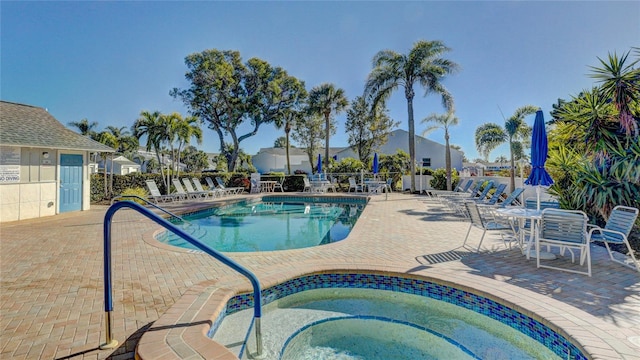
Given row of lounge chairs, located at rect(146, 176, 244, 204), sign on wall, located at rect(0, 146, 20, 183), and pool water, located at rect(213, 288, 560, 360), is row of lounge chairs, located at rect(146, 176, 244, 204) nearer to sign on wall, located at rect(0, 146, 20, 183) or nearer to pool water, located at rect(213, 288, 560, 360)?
sign on wall, located at rect(0, 146, 20, 183)

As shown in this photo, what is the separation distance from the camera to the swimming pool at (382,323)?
2869 mm

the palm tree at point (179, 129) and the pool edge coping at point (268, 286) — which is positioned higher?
the palm tree at point (179, 129)

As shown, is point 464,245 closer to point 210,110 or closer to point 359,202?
point 359,202

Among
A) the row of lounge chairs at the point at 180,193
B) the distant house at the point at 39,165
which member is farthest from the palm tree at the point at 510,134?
the distant house at the point at 39,165

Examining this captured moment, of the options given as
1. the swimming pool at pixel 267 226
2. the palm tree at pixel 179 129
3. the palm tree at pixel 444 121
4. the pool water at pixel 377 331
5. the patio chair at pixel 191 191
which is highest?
the palm tree at pixel 444 121

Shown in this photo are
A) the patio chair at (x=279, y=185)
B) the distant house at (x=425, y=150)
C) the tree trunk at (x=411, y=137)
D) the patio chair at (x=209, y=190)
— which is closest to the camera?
the patio chair at (x=209, y=190)

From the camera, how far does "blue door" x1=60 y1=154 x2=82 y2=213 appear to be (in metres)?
10.1

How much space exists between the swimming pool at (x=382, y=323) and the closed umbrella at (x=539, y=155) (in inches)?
117

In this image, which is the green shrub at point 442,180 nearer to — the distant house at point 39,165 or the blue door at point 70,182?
the distant house at point 39,165

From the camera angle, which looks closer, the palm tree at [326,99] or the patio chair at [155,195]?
the patio chair at [155,195]

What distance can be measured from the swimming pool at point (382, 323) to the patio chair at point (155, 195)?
10.7 meters

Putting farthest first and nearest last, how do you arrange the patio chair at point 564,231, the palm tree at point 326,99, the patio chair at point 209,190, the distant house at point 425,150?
the distant house at point 425,150 < the palm tree at point 326,99 < the patio chair at point 209,190 < the patio chair at point 564,231

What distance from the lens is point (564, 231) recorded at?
4344mm

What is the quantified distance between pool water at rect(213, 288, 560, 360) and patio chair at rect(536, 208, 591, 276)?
1.94 m
